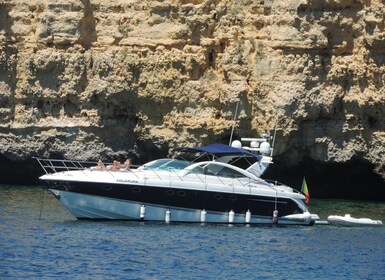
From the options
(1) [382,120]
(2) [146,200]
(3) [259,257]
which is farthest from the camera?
(1) [382,120]

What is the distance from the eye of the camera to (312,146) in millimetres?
40250

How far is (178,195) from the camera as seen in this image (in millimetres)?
33000

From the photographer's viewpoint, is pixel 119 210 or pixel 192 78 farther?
pixel 192 78

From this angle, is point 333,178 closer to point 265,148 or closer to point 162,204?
point 265,148

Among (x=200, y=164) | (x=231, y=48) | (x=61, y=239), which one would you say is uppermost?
(x=231, y=48)

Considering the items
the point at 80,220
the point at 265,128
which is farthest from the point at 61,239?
the point at 265,128

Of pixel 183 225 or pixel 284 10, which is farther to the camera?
pixel 284 10

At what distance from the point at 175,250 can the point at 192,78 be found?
12.8 m

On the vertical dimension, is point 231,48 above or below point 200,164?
above

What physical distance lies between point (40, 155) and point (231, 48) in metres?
6.97

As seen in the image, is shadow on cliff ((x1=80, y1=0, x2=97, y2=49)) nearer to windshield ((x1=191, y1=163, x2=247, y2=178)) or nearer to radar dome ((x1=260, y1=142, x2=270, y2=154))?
radar dome ((x1=260, y1=142, x2=270, y2=154))

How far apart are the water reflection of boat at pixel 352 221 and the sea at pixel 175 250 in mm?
224

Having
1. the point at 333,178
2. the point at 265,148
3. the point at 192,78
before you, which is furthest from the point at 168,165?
the point at 333,178

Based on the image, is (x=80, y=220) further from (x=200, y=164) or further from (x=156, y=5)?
(x=156, y=5)
